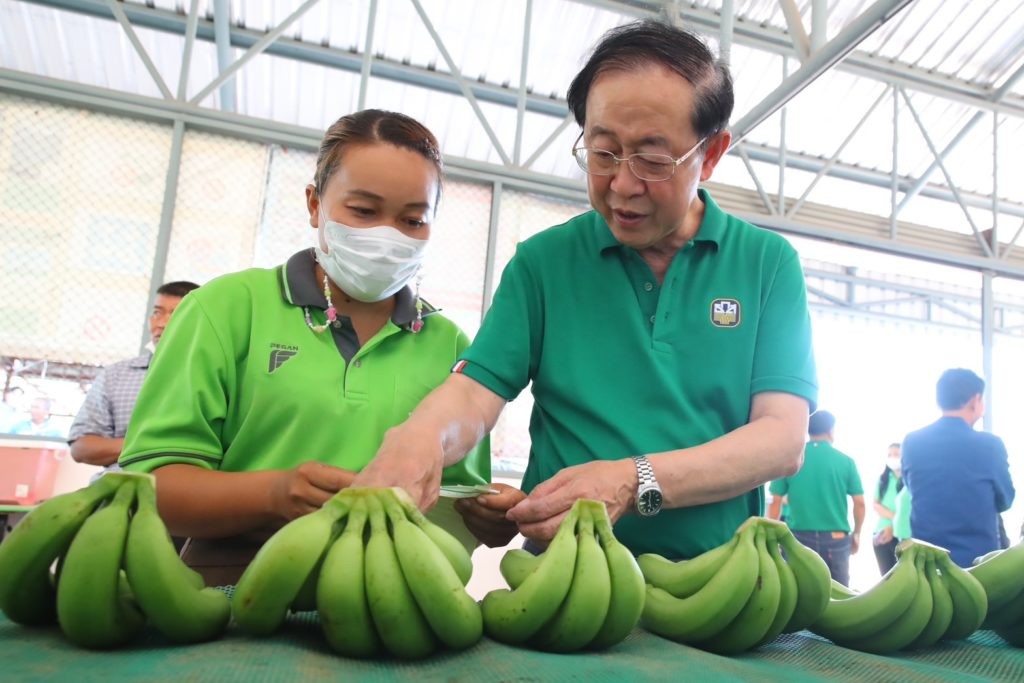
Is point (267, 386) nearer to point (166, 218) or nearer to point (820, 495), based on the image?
point (166, 218)

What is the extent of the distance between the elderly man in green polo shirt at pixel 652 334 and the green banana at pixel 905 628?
0.31 meters

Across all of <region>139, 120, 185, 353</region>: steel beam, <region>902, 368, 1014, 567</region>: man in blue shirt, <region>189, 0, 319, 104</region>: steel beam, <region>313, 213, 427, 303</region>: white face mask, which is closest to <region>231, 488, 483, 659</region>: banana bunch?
<region>313, 213, 427, 303</region>: white face mask

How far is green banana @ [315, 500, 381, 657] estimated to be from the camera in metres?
0.83

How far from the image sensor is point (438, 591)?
83 centimetres

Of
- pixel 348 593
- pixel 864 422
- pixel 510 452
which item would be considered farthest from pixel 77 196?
pixel 864 422

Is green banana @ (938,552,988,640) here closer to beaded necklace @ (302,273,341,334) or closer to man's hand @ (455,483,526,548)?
man's hand @ (455,483,526,548)

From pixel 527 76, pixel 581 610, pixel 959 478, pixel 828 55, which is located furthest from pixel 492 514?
pixel 527 76

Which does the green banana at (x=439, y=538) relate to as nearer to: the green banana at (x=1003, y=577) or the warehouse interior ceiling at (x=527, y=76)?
the green banana at (x=1003, y=577)

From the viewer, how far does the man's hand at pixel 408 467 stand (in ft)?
3.72

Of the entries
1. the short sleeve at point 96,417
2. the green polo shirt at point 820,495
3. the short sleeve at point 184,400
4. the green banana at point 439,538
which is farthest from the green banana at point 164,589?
the green polo shirt at point 820,495

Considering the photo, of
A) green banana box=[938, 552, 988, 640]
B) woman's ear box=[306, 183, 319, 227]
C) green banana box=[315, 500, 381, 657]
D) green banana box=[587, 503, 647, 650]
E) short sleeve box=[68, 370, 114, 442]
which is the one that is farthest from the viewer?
short sleeve box=[68, 370, 114, 442]

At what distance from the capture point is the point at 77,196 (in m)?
4.84

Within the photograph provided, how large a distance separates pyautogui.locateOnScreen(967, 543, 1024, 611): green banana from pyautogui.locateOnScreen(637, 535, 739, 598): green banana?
47 centimetres

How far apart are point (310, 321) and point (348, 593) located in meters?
0.85
